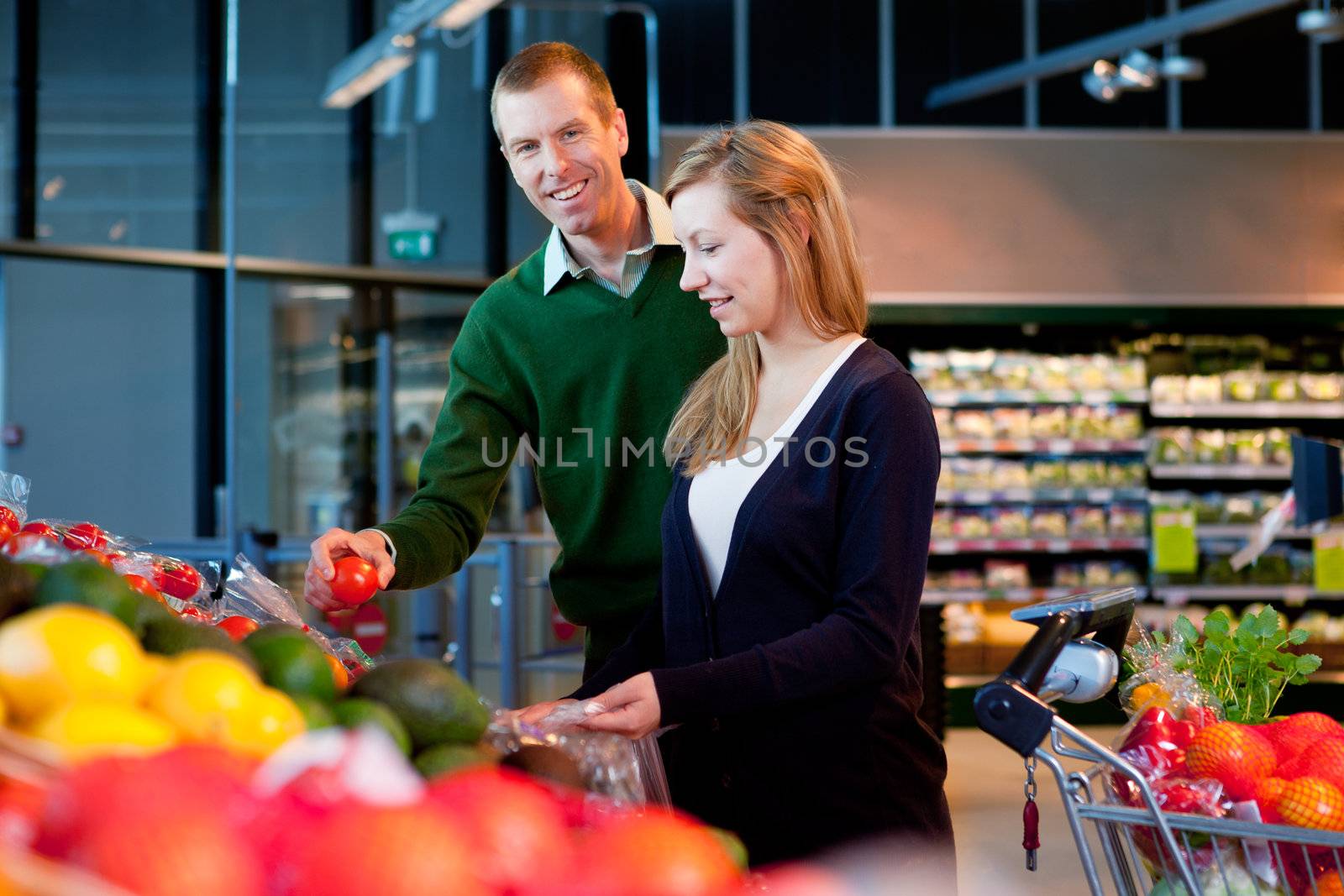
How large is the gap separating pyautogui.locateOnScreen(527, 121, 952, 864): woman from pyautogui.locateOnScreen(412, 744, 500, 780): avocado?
42cm

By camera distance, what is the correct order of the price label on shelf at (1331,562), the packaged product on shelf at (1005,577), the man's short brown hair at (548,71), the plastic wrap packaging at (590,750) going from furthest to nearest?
the packaged product on shelf at (1005,577) → the price label on shelf at (1331,562) → the man's short brown hair at (548,71) → the plastic wrap packaging at (590,750)

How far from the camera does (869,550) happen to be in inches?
61.4

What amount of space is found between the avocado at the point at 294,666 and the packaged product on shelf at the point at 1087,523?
6719 mm

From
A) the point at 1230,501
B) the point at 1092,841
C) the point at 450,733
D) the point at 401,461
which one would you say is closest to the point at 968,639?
the point at 1230,501

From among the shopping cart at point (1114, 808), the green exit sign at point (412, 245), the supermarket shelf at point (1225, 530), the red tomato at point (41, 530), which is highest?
the green exit sign at point (412, 245)

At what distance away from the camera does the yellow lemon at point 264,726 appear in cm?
85

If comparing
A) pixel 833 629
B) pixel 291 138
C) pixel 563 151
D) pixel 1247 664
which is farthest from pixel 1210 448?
pixel 833 629

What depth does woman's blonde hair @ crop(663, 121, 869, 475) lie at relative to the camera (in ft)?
5.53

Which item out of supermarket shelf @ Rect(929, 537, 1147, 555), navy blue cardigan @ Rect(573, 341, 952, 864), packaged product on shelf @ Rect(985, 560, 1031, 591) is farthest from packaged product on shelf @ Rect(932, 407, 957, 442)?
navy blue cardigan @ Rect(573, 341, 952, 864)

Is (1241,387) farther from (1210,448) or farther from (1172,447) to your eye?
(1172,447)

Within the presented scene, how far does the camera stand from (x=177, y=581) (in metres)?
1.60

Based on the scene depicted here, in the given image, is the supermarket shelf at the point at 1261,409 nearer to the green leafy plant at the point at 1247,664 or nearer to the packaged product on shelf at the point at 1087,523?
the packaged product on shelf at the point at 1087,523

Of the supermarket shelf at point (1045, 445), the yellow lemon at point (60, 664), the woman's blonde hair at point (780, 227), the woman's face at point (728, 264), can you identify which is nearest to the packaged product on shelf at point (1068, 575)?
the supermarket shelf at point (1045, 445)

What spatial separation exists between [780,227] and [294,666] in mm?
887
